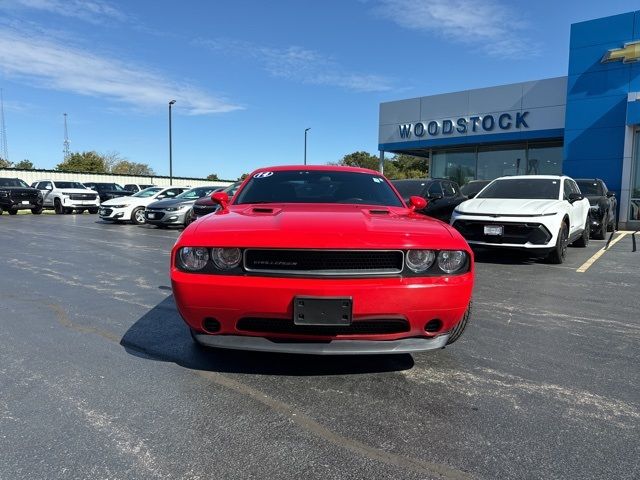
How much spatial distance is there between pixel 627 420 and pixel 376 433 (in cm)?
142

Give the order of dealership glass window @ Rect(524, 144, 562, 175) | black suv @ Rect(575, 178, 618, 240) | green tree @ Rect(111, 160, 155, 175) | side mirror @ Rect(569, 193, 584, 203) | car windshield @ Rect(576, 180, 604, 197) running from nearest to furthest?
1. side mirror @ Rect(569, 193, 584, 203)
2. black suv @ Rect(575, 178, 618, 240)
3. car windshield @ Rect(576, 180, 604, 197)
4. dealership glass window @ Rect(524, 144, 562, 175)
5. green tree @ Rect(111, 160, 155, 175)

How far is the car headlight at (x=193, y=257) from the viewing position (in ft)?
9.38

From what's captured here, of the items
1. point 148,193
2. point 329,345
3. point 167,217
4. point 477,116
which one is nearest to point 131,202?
point 148,193

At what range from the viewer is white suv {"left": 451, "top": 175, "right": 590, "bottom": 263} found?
766 cm

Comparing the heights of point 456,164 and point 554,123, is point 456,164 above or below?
below

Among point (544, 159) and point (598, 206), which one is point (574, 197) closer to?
point (598, 206)

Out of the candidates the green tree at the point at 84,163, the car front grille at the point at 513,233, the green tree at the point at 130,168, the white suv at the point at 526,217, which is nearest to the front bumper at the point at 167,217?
the white suv at the point at 526,217

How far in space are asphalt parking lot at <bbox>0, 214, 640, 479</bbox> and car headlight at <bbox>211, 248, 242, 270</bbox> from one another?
2.54ft

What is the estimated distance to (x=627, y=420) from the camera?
2.58 meters

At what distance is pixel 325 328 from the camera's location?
2.72 m

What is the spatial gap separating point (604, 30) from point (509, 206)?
43.5ft

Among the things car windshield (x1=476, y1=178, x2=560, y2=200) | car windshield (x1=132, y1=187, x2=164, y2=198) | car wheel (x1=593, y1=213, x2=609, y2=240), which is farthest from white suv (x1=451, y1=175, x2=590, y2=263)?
car windshield (x1=132, y1=187, x2=164, y2=198)

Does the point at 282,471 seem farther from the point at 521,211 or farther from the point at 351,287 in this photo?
the point at 521,211

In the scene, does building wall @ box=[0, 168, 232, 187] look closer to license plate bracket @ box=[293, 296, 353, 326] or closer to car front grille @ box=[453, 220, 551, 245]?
car front grille @ box=[453, 220, 551, 245]
